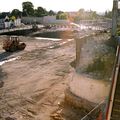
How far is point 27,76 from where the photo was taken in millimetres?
25375

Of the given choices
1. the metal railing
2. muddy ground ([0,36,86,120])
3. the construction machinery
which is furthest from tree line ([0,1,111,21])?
the metal railing

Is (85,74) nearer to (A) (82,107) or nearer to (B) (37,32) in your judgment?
(A) (82,107)

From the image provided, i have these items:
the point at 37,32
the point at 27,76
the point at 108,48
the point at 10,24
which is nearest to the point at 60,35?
the point at 37,32

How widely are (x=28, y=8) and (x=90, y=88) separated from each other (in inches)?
3943

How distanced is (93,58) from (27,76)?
454 inches

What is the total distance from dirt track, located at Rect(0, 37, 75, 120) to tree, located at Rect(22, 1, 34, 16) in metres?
73.9

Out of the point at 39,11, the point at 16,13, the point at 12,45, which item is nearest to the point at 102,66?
the point at 12,45

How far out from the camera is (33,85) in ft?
72.3

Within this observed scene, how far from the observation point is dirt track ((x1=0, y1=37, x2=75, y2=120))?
16.4 meters

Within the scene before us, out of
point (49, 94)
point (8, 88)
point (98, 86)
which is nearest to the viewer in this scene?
point (98, 86)

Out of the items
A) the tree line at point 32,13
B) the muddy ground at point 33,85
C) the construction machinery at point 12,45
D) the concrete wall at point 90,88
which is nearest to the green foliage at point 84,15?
the tree line at point 32,13

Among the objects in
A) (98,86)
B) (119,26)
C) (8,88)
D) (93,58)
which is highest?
(119,26)

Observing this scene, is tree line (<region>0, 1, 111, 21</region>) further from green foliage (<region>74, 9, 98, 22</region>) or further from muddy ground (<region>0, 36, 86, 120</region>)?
muddy ground (<region>0, 36, 86, 120</region>)

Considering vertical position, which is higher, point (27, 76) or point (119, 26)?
point (119, 26)
